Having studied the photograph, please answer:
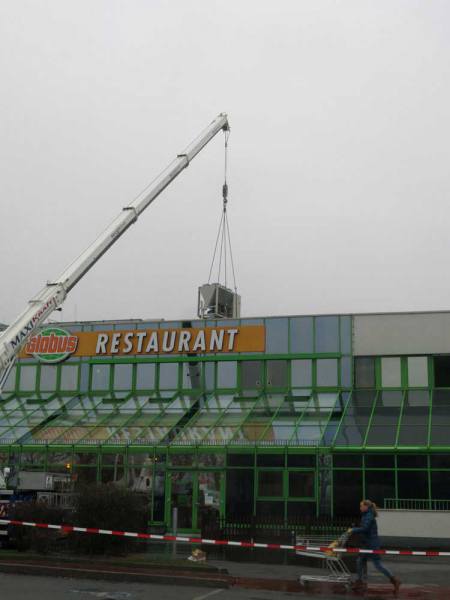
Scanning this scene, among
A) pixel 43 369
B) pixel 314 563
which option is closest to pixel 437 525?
pixel 314 563

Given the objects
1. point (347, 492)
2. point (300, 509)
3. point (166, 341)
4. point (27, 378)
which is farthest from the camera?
point (27, 378)

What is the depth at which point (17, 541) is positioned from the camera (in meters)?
20.2

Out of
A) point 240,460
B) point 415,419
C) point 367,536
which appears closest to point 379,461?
point 415,419

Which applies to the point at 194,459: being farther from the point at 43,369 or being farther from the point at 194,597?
the point at 194,597

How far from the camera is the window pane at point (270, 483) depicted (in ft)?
90.3

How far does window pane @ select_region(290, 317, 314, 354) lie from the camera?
32.4 meters

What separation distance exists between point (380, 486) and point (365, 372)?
5934 millimetres

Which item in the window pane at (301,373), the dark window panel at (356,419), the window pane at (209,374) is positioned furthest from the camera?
the window pane at (209,374)

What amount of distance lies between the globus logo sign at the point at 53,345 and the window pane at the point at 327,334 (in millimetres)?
10741

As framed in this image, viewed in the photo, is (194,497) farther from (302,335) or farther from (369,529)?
(369,529)

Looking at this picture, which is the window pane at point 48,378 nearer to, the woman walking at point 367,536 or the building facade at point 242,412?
the building facade at point 242,412

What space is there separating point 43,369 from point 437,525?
62.2 ft

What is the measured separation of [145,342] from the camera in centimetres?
3447

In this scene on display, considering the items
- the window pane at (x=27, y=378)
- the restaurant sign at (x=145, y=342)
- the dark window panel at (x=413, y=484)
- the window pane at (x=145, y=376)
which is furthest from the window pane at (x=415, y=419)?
the window pane at (x=27, y=378)
